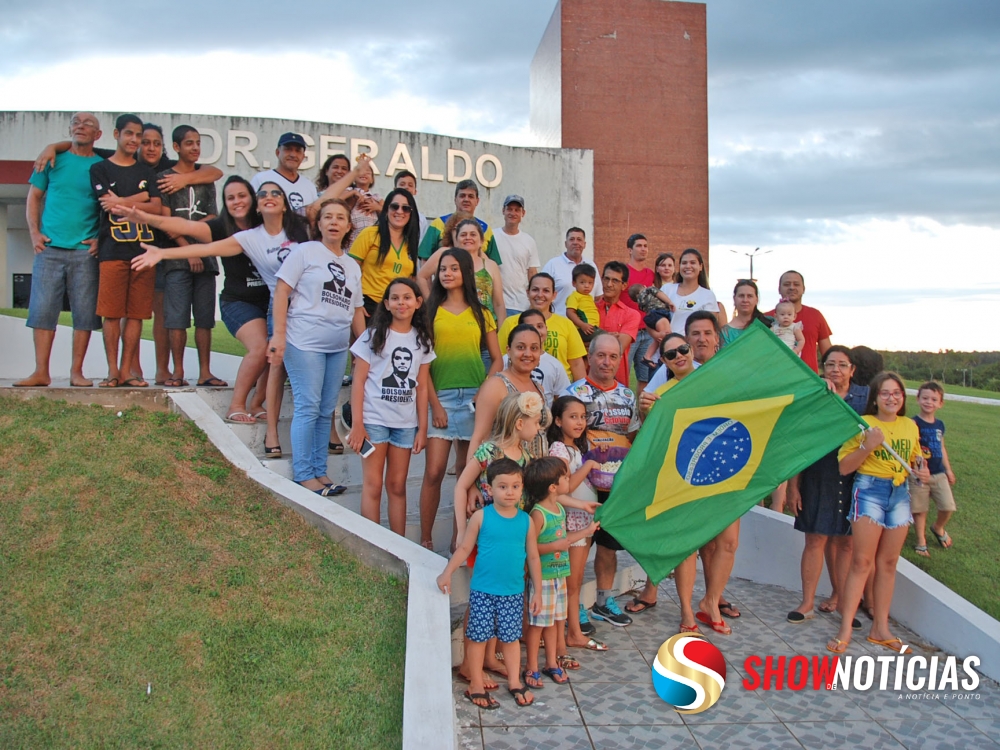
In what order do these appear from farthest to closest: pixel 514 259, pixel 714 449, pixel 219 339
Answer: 1. pixel 219 339
2. pixel 514 259
3. pixel 714 449

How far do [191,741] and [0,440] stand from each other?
306cm

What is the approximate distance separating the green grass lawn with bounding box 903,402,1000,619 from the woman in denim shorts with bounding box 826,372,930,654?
33.2 inches

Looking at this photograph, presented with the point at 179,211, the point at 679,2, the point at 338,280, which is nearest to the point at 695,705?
the point at 338,280

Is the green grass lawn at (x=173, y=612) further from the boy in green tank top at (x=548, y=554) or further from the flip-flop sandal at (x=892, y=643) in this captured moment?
the flip-flop sandal at (x=892, y=643)

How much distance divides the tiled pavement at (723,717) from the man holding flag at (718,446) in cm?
72

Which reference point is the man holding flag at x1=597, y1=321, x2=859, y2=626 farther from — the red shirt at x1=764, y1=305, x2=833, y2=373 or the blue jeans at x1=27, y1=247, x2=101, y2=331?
the blue jeans at x1=27, y1=247, x2=101, y2=331

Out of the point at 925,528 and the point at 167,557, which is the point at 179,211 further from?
the point at 925,528

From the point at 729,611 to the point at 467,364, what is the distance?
244 centimetres

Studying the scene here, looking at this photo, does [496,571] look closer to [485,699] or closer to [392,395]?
[485,699]

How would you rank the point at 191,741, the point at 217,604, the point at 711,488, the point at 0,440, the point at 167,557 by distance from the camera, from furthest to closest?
Answer: the point at 0,440 → the point at 711,488 → the point at 167,557 → the point at 217,604 → the point at 191,741

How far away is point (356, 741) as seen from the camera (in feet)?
11.4

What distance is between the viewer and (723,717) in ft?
14.0

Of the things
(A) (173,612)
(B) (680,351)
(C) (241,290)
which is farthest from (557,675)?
(C) (241,290)

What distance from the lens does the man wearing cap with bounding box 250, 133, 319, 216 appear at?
6.78 m
